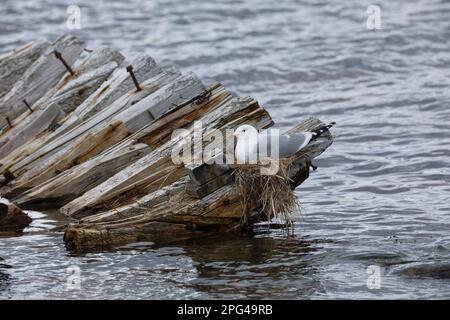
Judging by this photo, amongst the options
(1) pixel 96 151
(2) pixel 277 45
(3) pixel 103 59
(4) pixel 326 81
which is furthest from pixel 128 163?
(2) pixel 277 45

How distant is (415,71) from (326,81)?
1.46 m

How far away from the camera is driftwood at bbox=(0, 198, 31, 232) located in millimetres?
7930

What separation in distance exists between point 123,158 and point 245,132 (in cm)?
133

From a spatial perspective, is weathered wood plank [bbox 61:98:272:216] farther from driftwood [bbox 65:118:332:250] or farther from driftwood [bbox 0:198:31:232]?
driftwood [bbox 0:198:31:232]

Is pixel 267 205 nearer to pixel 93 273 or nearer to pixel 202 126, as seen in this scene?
pixel 202 126

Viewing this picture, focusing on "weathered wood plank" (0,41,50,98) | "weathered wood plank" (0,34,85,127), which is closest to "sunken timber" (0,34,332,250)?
"weathered wood plank" (0,34,85,127)

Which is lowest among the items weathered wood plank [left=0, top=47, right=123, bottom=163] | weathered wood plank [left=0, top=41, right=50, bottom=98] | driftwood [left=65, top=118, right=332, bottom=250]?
driftwood [left=65, top=118, right=332, bottom=250]

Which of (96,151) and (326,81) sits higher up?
(326,81)

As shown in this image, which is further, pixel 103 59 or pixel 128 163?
pixel 103 59

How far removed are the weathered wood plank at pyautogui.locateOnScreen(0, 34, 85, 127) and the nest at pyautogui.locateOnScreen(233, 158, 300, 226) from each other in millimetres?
3535

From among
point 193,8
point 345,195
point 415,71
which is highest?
point 193,8

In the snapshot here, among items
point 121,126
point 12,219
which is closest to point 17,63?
point 121,126

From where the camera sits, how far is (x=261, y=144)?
7.36 metres
